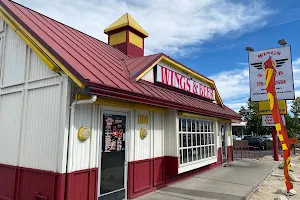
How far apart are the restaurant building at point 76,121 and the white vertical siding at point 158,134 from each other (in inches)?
1.3

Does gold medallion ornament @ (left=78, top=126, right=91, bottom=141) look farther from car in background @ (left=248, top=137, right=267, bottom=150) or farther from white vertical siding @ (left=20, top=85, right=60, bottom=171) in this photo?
car in background @ (left=248, top=137, right=267, bottom=150)

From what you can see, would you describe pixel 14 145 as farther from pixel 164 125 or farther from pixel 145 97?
pixel 164 125

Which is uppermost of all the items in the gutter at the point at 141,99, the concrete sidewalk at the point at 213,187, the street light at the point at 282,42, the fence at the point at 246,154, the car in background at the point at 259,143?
the street light at the point at 282,42

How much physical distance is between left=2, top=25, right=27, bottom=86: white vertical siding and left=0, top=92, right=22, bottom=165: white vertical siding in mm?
423

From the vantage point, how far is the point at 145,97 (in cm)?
600

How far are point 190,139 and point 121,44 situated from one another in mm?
5593

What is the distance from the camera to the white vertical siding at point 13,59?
6.07 meters

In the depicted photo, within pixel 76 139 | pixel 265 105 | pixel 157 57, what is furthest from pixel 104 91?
pixel 265 105

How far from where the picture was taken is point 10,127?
19.7ft

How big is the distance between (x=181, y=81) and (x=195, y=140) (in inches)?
96.5

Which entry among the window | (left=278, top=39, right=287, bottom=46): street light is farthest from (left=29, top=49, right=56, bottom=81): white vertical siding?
(left=278, top=39, right=287, bottom=46): street light

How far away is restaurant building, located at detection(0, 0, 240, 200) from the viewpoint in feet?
15.9

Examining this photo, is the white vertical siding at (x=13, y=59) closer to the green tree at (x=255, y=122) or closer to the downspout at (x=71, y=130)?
the downspout at (x=71, y=130)

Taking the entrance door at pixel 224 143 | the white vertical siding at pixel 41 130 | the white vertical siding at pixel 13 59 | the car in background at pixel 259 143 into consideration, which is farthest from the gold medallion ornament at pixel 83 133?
the car in background at pixel 259 143
